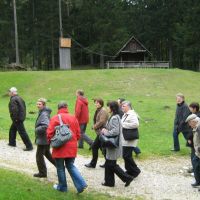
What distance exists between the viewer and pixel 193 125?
35.4 feet

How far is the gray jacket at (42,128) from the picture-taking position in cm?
1155

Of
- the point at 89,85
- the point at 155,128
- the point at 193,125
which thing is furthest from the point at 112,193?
the point at 89,85

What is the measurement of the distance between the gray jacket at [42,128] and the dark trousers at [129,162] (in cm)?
207

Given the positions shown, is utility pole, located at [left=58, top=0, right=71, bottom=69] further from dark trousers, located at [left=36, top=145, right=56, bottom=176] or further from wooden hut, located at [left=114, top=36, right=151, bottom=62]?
dark trousers, located at [left=36, top=145, right=56, bottom=176]

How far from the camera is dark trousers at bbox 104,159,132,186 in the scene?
11188 millimetres

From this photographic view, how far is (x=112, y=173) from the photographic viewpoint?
11.4 meters

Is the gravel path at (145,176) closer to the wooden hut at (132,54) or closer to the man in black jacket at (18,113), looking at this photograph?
the man in black jacket at (18,113)

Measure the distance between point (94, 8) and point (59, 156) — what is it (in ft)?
→ 214

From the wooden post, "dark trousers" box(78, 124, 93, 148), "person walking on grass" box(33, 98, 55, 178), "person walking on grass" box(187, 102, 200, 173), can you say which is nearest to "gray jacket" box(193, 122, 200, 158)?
"person walking on grass" box(187, 102, 200, 173)

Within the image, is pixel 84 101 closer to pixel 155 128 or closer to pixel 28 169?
Answer: pixel 28 169

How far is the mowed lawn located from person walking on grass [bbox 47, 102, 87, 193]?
14.6 metres

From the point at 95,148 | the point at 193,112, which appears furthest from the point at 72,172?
the point at 193,112

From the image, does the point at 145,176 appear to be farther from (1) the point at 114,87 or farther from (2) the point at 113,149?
(1) the point at 114,87

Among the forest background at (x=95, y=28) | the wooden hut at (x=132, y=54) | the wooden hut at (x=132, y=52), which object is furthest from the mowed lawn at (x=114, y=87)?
the forest background at (x=95, y=28)
